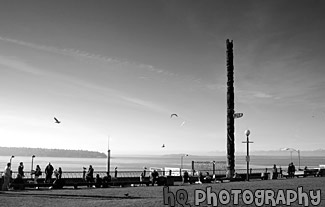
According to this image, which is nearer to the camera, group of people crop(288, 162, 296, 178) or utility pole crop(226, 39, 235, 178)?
utility pole crop(226, 39, 235, 178)

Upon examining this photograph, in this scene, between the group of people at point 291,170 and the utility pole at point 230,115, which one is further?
the group of people at point 291,170

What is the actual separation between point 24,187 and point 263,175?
70.2 feet

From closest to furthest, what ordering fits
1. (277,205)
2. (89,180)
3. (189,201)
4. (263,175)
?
(277,205) < (189,201) < (89,180) < (263,175)

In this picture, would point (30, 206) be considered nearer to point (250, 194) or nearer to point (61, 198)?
point (61, 198)

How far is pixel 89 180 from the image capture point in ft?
Result: 87.4

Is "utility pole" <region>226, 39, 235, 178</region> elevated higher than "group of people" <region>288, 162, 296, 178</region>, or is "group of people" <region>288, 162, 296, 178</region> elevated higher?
"utility pole" <region>226, 39, 235, 178</region>

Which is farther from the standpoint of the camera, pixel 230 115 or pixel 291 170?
pixel 230 115

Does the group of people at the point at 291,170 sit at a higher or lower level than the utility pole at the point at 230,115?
lower

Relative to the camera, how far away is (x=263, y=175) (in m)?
34.3

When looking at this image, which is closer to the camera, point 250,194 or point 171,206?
point 171,206

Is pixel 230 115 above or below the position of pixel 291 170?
above

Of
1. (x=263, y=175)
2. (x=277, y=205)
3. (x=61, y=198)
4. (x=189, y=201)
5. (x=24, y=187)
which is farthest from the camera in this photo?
(x=263, y=175)

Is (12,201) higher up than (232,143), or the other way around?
(232,143)

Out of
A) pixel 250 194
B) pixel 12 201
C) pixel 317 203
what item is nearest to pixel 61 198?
pixel 12 201
